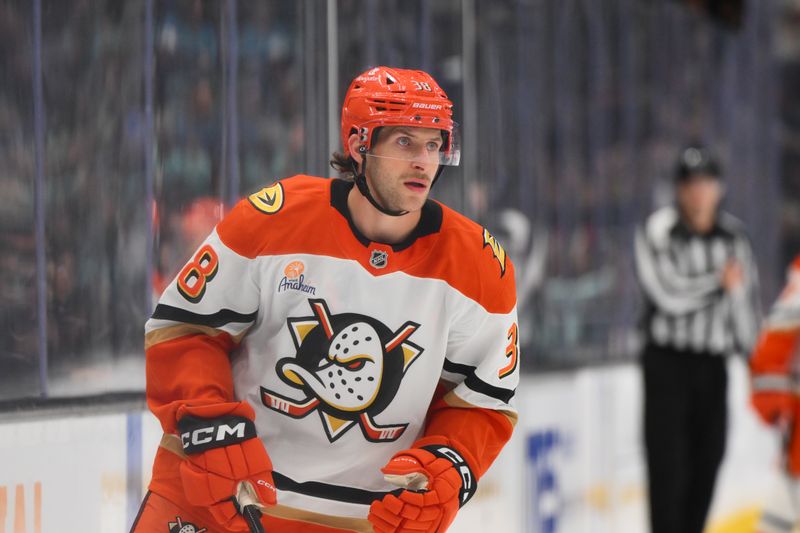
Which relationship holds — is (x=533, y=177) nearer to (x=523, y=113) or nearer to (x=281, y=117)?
(x=523, y=113)

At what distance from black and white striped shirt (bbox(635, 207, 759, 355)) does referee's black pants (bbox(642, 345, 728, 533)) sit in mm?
72

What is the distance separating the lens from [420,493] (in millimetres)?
1610

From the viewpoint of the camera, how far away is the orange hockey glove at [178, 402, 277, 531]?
155 cm

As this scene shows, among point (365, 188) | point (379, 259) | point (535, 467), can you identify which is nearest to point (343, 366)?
point (379, 259)

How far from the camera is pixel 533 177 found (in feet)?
12.6

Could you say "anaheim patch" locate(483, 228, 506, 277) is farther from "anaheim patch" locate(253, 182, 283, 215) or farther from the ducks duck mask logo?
"anaheim patch" locate(253, 182, 283, 215)

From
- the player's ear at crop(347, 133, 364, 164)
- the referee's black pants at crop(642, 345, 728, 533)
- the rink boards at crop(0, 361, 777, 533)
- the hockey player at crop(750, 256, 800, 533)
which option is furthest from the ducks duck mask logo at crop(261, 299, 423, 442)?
the referee's black pants at crop(642, 345, 728, 533)

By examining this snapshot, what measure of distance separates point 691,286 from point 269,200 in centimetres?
244

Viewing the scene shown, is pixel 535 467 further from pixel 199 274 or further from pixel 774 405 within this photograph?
pixel 199 274

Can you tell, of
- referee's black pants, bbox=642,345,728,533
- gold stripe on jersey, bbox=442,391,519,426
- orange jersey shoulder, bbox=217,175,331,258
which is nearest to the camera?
orange jersey shoulder, bbox=217,175,331,258

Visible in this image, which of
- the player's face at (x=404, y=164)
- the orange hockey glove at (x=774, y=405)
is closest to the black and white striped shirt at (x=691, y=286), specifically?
the orange hockey glove at (x=774, y=405)

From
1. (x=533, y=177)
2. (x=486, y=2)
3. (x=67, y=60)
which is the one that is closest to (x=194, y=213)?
(x=67, y=60)

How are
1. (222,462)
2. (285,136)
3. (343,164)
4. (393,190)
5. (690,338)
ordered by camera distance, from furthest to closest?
1. (690,338)
2. (285,136)
3. (343,164)
4. (393,190)
5. (222,462)

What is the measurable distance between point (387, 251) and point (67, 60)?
0.90 m
